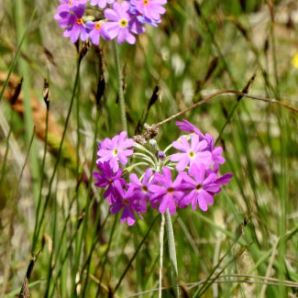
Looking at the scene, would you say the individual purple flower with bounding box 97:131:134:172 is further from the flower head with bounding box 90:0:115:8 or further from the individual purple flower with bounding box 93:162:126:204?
the flower head with bounding box 90:0:115:8

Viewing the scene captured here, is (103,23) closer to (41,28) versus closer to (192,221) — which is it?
(192,221)

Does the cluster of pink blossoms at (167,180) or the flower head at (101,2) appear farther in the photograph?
the flower head at (101,2)

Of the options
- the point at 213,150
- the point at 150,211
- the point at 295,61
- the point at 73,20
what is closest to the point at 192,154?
the point at 213,150

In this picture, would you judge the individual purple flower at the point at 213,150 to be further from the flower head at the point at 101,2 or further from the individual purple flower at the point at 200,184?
the flower head at the point at 101,2

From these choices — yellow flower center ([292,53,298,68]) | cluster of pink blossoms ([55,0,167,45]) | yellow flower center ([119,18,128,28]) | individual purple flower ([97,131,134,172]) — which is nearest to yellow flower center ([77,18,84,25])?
cluster of pink blossoms ([55,0,167,45])

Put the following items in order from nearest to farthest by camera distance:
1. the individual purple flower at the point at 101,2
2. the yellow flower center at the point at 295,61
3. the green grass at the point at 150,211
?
the individual purple flower at the point at 101,2 < the green grass at the point at 150,211 < the yellow flower center at the point at 295,61

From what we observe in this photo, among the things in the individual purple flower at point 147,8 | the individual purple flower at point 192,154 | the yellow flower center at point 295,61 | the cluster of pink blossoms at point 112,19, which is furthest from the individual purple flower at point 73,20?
the yellow flower center at point 295,61
